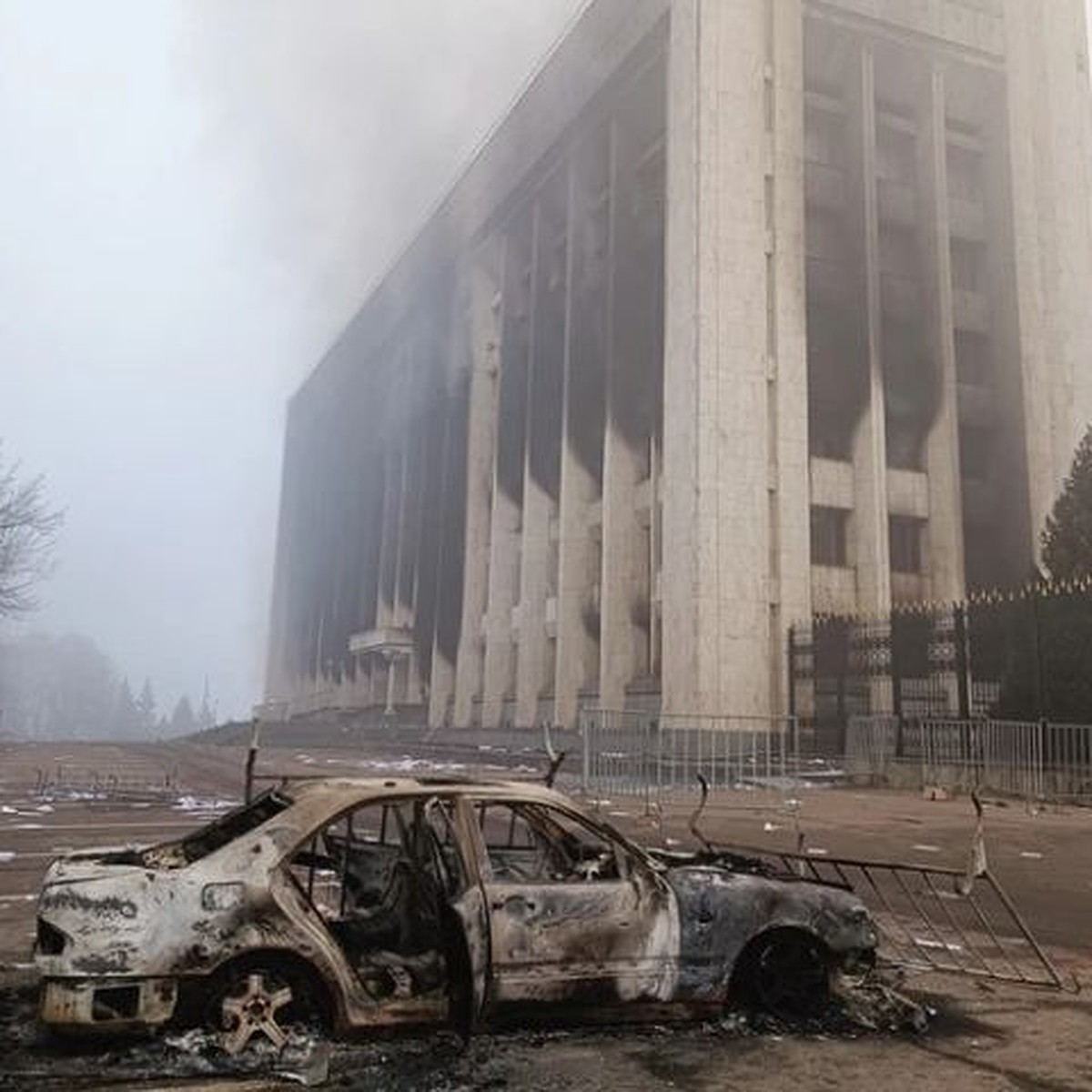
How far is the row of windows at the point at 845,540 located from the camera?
28.8 meters

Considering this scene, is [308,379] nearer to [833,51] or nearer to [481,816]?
[833,51]

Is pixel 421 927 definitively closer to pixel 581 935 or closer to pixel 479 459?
pixel 581 935

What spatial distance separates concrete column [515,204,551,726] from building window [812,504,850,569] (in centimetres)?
1082

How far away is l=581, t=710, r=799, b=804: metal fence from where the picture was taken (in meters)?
19.3

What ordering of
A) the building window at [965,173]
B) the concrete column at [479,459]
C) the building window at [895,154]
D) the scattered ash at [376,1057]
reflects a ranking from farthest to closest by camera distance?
1. the concrete column at [479,459]
2. the building window at [965,173]
3. the building window at [895,154]
4. the scattered ash at [376,1057]

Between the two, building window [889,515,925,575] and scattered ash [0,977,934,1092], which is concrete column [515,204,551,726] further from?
scattered ash [0,977,934,1092]

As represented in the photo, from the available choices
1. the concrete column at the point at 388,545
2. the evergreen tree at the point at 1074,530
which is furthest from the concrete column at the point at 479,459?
the evergreen tree at the point at 1074,530

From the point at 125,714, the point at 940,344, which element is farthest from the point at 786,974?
the point at 125,714

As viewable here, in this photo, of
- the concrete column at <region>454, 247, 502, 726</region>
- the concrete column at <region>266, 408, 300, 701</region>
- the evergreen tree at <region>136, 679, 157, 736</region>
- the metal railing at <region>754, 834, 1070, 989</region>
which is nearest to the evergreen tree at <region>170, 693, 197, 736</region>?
the evergreen tree at <region>136, 679, 157, 736</region>

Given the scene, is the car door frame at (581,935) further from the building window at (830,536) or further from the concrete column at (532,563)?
the concrete column at (532,563)

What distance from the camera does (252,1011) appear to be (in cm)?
421

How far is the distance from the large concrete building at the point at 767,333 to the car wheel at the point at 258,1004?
70.2ft

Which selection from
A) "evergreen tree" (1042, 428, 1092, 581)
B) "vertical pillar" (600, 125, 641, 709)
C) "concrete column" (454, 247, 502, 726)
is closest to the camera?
"evergreen tree" (1042, 428, 1092, 581)

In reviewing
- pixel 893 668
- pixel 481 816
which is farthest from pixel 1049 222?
pixel 481 816
